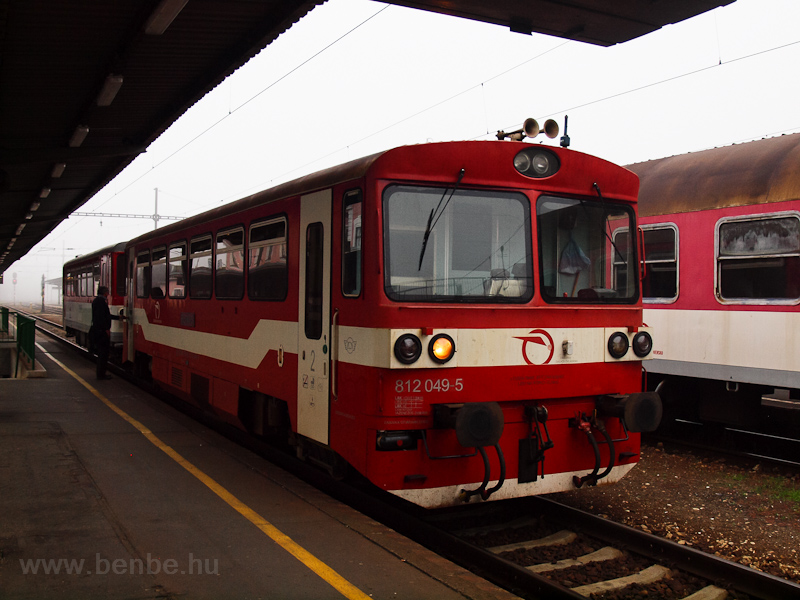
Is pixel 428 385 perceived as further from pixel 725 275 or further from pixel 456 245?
pixel 725 275

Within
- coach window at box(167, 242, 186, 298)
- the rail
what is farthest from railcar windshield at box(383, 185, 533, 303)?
the rail

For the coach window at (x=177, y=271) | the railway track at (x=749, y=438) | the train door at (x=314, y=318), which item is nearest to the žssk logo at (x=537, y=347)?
the train door at (x=314, y=318)

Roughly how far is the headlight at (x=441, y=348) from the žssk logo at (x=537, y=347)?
24.9 inches

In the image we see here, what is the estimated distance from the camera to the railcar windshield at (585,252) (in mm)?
5715

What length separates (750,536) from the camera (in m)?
5.96

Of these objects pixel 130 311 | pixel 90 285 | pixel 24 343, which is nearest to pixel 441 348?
pixel 130 311

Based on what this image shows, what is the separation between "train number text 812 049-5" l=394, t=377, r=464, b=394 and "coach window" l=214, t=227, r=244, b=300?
335 cm

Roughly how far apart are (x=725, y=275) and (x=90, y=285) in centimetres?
1857

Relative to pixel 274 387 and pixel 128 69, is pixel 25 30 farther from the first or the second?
pixel 274 387

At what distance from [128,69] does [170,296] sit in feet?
11.0

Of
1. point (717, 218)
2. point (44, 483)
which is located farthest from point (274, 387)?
point (717, 218)

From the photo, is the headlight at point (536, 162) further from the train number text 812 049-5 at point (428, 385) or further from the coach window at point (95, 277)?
the coach window at point (95, 277)

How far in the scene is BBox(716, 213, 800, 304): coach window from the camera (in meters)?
8.14

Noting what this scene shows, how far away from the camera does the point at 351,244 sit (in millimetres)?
5578
